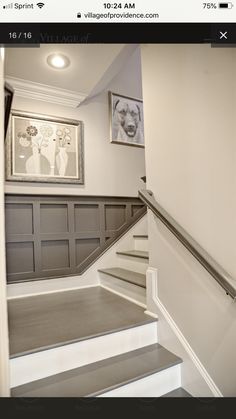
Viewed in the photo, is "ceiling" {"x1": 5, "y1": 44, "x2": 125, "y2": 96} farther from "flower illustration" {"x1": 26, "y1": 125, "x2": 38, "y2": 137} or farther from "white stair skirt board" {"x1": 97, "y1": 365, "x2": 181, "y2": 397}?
"white stair skirt board" {"x1": 97, "y1": 365, "x2": 181, "y2": 397}

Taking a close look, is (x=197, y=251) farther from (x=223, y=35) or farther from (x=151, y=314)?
(x=223, y=35)

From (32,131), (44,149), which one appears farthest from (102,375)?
(32,131)

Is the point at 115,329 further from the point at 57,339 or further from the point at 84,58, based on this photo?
the point at 84,58

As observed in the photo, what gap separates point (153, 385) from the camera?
122 cm

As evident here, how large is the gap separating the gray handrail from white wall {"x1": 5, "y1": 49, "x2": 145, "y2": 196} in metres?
1.10

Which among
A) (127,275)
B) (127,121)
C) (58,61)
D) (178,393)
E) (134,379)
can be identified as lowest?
(178,393)

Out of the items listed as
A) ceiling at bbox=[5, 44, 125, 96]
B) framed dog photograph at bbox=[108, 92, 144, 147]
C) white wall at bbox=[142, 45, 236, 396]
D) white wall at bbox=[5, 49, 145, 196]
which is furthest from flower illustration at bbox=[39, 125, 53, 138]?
white wall at bbox=[142, 45, 236, 396]

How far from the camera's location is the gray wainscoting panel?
206 centimetres

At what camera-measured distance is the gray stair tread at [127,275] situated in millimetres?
1825

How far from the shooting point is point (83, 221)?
2.39 metres

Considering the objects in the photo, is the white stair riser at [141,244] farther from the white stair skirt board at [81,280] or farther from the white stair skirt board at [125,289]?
the white stair skirt board at [125,289]

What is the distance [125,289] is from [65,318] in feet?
1.99
